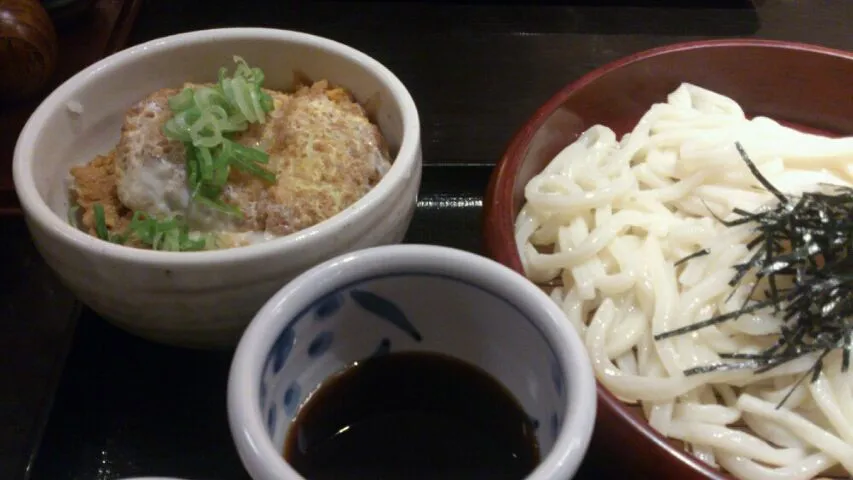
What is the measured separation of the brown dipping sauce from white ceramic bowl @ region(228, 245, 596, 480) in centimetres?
2

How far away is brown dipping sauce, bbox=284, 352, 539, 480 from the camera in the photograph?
77 cm

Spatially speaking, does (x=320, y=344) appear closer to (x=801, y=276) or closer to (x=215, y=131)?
(x=215, y=131)

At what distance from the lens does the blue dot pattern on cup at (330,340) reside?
0.71 m

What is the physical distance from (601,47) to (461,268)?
3.92 ft

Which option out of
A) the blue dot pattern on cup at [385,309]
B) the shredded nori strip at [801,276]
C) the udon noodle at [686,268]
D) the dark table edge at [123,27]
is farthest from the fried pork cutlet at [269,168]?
the dark table edge at [123,27]

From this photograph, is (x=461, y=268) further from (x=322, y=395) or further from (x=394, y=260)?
(x=322, y=395)

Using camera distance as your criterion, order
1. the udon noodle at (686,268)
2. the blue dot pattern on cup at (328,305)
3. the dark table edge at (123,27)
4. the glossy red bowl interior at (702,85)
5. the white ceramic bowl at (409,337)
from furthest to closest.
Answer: the dark table edge at (123,27), the glossy red bowl interior at (702,85), the udon noodle at (686,268), the blue dot pattern on cup at (328,305), the white ceramic bowl at (409,337)

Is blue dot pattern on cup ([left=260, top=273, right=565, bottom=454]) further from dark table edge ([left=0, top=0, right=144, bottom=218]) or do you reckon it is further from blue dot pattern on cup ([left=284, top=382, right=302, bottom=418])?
dark table edge ([left=0, top=0, right=144, bottom=218])

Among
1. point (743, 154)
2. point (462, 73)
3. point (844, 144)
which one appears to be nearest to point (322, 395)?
point (743, 154)

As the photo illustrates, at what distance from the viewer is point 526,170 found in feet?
3.67

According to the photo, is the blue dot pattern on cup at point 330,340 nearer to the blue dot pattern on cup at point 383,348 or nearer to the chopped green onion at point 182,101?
the blue dot pattern on cup at point 383,348

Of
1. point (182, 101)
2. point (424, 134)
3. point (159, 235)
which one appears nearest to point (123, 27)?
point (424, 134)

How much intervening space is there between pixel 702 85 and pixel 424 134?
1.74 feet

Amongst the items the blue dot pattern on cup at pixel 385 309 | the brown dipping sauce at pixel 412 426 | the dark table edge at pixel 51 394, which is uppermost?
the blue dot pattern on cup at pixel 385 309
